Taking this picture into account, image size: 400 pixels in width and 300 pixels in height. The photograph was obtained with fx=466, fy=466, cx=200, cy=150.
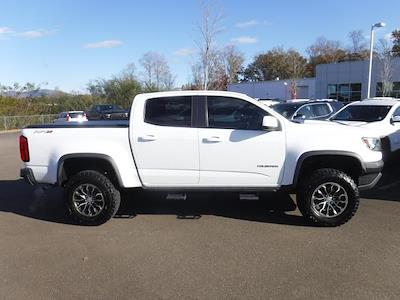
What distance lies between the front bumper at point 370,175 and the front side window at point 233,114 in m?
1.56

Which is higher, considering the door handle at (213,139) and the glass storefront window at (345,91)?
the door handle at (213,139)

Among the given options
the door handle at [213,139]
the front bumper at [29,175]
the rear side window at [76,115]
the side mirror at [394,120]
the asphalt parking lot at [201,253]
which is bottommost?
the rear side window at [76,115]

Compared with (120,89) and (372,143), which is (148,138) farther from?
(120,89)

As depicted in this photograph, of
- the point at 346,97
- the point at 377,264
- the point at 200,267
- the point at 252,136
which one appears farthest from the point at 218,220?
the point at 346,97

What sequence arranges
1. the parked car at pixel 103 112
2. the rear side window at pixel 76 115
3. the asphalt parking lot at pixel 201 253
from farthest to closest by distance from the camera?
the parked car at pixel 103 112 < the rear side window at pixel 76 115 < the asphalt parking lot at pixel 201 253

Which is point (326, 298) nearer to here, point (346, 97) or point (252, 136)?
point (252, 136)

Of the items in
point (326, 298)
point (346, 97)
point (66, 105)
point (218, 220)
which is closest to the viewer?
point (326, 298)

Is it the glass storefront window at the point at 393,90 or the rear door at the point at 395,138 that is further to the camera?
the glass storefront window at the point at 393,90

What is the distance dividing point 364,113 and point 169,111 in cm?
647

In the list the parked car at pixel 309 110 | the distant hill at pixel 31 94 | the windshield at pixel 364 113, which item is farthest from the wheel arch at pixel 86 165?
the distant hill at pixel 31 94

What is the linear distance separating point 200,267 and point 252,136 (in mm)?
2125

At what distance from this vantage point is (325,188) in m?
6.32

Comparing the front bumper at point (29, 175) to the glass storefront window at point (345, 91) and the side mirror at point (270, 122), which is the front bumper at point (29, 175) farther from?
the glass storefront window at point (345, 91)

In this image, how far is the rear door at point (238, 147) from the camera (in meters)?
6.33
